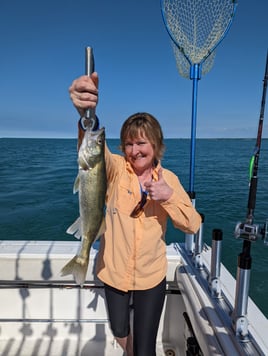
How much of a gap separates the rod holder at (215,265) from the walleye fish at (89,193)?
996 millimetres

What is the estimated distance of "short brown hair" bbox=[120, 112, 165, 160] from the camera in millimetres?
2227

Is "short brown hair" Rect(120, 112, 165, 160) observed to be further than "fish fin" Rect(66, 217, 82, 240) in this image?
Yes

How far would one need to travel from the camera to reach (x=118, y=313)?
2367 millimetres

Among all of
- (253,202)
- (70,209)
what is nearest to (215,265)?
(253,202)

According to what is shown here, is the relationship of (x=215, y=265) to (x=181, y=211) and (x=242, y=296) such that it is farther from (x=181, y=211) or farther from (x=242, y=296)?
(x=181, y=211)

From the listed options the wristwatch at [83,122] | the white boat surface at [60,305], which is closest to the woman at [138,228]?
the wristwatch at [83,122]

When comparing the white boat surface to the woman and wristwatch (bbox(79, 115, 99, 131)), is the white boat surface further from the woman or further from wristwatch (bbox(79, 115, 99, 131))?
wristwatch (bbox(79, 115, 99, 131))

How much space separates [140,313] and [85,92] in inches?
72.4

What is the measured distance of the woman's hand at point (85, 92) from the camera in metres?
1.68

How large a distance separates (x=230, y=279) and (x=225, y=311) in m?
0.55

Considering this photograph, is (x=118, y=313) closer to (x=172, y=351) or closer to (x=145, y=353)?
(x=145, y=353)

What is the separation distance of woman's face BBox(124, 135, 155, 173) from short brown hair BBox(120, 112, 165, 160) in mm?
34

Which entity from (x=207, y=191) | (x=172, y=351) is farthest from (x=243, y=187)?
(x=172, y=351)

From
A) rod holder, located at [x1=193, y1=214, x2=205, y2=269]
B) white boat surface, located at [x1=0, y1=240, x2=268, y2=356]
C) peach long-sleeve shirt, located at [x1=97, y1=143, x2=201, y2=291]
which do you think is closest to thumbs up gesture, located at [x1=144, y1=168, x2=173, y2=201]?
peach long-sleeve shirt, located at [x1=97, y1=143, x2=201, y2=291]
